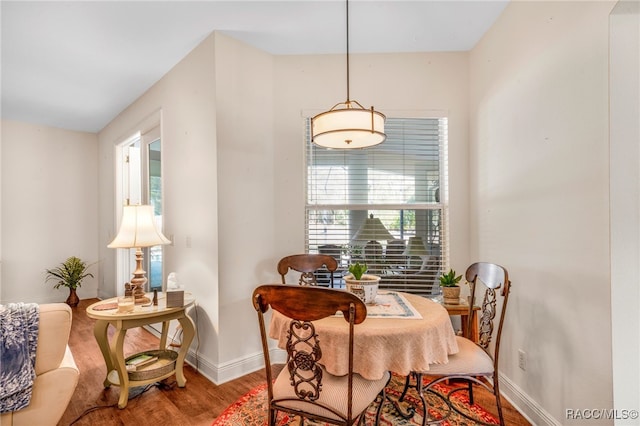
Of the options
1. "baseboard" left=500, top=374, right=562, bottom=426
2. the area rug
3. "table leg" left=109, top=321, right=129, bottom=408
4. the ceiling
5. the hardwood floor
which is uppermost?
the ceiling

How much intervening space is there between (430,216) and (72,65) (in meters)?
3.70

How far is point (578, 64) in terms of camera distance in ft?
5.43

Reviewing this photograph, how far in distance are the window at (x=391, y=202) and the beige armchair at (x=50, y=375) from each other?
1829 mm

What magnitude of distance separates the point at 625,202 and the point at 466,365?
112 centimetres

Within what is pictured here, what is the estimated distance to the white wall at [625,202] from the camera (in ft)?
4.73

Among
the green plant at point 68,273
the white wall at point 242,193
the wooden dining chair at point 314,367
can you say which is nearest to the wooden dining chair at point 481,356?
the wooden dining chair at point 314,367

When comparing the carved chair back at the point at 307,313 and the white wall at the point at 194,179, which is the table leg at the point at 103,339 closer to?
the white wall at the point at 194,179

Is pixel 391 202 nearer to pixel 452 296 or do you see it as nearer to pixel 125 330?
pixel 452 296

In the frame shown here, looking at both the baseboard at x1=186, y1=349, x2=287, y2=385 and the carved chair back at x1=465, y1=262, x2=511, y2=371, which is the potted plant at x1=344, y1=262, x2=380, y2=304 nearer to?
the carved chair back at x1=465, y1=262, x2=511, y2=371

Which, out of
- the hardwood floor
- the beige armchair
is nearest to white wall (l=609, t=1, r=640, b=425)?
the hardwood floor

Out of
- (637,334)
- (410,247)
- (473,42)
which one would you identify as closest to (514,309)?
(637,334)

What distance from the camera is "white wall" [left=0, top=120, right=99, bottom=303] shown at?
14.8ft

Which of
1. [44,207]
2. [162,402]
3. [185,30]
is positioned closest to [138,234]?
[162,402]

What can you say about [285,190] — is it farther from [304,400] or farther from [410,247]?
[304,400]
